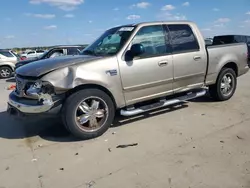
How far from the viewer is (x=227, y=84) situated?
6.77 metres

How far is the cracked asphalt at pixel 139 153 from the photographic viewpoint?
3.27m

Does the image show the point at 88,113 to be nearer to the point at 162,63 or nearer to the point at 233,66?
the point at 162,63

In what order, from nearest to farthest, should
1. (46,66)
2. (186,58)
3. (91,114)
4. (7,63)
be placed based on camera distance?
(46,66) < (91,114) < (186,58) < (7,63)

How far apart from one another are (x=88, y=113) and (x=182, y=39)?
8.50 ft

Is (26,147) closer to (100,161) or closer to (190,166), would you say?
(100,161)

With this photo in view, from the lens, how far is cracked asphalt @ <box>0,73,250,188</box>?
3268mm

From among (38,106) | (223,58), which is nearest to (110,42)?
(38,106)

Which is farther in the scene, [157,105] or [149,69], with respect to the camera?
[157,105]

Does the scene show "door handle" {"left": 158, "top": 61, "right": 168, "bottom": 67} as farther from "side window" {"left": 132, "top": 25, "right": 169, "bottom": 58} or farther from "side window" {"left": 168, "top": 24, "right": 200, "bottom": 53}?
"side window" {"left": 168, "top": 24, "right": 200, "bottom": 53}

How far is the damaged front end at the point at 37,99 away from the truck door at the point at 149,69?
122cm

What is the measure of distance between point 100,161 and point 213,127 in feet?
7.29

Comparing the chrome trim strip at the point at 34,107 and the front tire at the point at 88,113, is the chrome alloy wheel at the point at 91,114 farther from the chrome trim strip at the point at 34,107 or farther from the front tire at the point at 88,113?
the chrome trim strip at the point at 34,107

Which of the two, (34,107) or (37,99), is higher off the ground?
(37,99)

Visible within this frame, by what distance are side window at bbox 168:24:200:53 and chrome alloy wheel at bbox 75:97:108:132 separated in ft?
6.34
